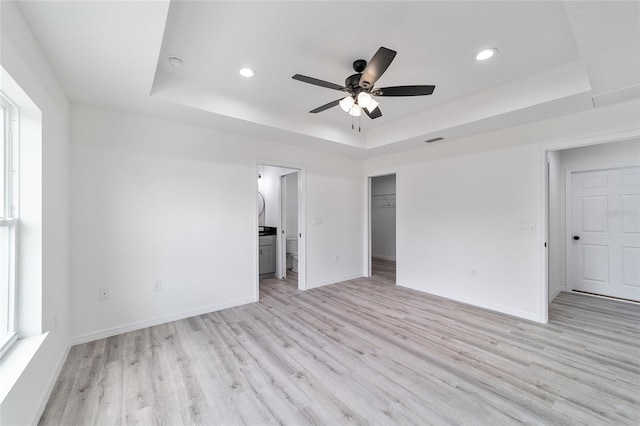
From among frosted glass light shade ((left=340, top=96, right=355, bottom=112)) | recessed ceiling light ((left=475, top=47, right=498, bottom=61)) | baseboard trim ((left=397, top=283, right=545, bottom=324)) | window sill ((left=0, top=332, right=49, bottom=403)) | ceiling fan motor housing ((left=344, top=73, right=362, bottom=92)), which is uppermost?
recessed ceiling light ((left=475, top=47, right=498, bottom=61))

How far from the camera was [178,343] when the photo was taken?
2598 mm

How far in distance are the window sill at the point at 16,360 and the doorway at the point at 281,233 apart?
2900 mm

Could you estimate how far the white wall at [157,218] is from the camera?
2674 millimetres

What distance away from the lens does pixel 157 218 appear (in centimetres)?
304

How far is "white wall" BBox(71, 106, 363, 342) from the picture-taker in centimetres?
267

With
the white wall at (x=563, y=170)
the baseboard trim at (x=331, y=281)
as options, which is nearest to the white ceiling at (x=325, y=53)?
the white wall at (x=563, y=170)

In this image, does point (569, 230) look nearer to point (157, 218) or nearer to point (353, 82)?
point (353, 82)

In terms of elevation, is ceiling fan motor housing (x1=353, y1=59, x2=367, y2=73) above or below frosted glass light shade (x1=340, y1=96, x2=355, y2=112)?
above

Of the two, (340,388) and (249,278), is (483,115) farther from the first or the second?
(249,278)

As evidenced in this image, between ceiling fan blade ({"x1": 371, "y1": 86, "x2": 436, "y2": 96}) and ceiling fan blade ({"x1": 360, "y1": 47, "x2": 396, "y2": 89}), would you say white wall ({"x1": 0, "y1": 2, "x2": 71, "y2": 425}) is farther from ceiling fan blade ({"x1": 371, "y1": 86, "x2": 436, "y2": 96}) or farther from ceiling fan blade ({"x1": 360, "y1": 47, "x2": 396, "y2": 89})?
ceiling fan blade ({"x1": 371, "y1": 86, "x2": 436, "y2": 96})

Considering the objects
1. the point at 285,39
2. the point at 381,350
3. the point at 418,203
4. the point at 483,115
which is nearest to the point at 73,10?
the point at 285,39

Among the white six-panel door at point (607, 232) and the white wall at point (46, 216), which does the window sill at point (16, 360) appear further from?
the white six-panel door at point (607, 232)

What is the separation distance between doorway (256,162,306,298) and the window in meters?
3.00

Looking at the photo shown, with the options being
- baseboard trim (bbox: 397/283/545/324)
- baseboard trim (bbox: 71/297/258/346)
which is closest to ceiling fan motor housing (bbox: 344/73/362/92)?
baseboard trim (bbox: 71/297/258/346)
